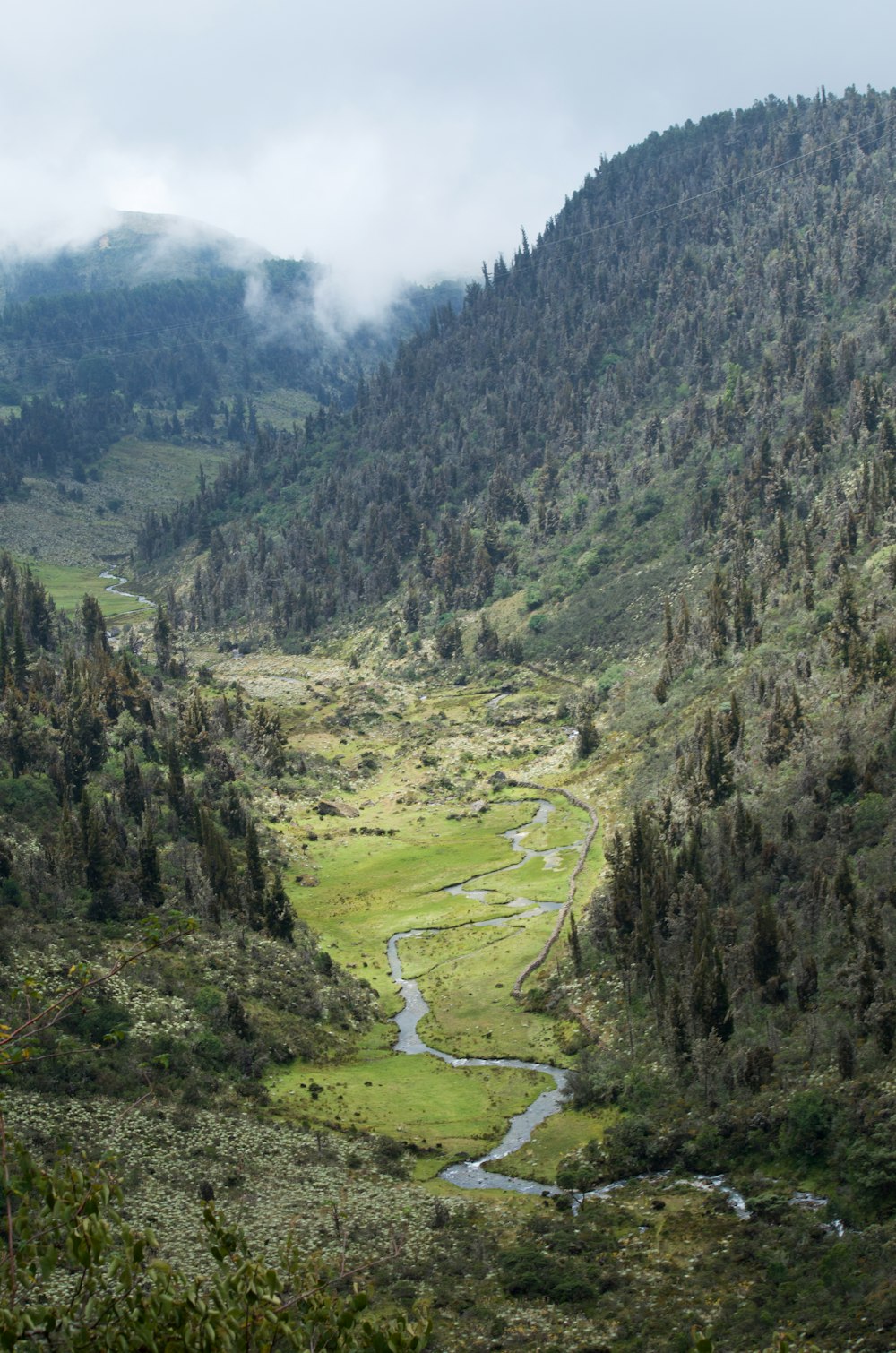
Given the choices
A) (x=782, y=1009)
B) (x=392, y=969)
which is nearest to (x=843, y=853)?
(x=782, y=1009)

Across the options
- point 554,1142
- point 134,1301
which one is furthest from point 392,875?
point 134,1301

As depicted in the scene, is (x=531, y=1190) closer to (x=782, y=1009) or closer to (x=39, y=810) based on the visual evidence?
(x=782, y=1009)

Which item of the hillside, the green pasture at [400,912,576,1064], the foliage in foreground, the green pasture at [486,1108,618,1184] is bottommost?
the green pasture at [400,912,576,1064]

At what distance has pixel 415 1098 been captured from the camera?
7025 centimetres

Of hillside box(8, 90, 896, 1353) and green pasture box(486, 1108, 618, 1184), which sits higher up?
hillside box(8, 90, 896, 1353)

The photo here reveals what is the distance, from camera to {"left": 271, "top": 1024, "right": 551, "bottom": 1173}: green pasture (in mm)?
65312

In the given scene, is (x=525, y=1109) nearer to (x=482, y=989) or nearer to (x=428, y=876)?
(x=482, y=989)

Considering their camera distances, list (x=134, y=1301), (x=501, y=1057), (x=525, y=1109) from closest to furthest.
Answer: (x=134, y=1301), (x=525, y=1109), (x=501, y=1057)

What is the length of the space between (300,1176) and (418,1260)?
9.84 meters

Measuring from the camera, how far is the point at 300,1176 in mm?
57031

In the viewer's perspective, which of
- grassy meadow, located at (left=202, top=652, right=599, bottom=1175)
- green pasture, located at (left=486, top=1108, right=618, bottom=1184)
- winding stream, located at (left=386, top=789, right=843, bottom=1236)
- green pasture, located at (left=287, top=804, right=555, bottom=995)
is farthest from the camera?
green pasture, located at (left=287, top=804, right=555, bottom=995)

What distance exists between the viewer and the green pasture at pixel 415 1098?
214 ft

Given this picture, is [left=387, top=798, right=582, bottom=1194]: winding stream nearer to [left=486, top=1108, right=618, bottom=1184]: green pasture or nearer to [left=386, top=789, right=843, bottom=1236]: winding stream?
[left=386, top=789, right=843, bottom=1236]: winding stream

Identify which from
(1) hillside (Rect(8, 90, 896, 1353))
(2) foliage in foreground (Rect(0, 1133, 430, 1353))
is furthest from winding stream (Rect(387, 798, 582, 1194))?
(2) foliage in foreground (Rect(0, 1133, 430, 1353))
